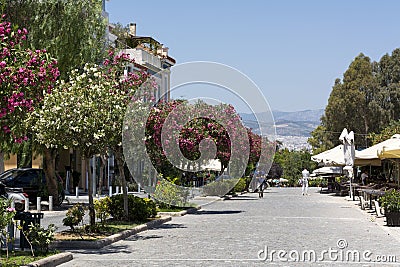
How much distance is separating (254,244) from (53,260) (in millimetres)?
4734

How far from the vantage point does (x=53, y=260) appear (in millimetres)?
12180

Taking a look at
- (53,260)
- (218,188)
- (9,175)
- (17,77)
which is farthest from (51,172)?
(17,77)

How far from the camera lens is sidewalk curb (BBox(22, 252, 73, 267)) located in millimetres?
11609

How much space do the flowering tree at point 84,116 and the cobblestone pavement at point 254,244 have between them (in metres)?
2.44

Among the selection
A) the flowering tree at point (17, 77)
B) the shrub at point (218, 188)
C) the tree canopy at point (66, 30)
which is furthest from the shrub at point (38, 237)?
the shrub at point (218, 188)

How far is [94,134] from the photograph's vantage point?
625 inches

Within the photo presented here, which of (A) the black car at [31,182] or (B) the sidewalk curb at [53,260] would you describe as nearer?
(B) the sidewalk curb at [53,260]

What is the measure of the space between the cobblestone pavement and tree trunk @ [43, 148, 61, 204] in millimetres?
7713

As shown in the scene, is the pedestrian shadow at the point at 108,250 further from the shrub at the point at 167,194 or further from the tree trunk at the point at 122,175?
the shrub at the point at 167,194

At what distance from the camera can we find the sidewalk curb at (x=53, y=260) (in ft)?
38.1

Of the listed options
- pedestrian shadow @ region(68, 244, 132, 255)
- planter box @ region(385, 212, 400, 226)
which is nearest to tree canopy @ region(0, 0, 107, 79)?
pedestrian shadow @ region(68, 244, 132, 255)

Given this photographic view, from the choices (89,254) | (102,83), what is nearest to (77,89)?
(102,83)

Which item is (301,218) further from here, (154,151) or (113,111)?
(113,111)

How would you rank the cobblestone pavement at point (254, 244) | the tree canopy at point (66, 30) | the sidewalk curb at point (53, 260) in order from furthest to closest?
the tree canopy at point (66, 30), the cobblestone pavement at point (254, 244), the sidewalk curb at point (53, 260)
